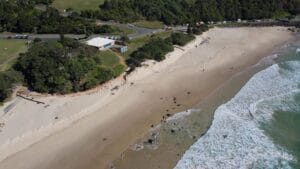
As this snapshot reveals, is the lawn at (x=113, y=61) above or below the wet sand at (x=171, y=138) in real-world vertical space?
above

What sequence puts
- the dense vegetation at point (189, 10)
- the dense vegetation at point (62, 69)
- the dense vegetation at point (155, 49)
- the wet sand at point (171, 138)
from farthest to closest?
the dense vegetation at point (189, 10), the dense vegetation at point (155, 49), the dense vegetation at point (62, 69), the wet sand at point (171, 138)

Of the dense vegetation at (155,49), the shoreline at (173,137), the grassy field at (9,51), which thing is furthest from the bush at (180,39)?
the grassy field at (9,51)

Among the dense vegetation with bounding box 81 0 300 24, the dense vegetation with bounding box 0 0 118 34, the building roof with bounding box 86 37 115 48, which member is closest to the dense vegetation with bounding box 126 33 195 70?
the building roof with bounding box 86 37 115 48

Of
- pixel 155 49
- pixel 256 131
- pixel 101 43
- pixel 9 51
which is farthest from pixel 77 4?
pixel 256 131

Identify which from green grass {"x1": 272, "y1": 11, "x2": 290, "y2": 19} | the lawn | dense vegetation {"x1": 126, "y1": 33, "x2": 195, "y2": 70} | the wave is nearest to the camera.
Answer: the wave

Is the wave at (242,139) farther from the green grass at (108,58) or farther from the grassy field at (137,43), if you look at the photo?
the grassy field at (137,43)

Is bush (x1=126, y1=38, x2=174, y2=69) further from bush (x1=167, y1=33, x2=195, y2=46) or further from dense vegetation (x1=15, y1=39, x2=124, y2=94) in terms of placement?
dense vegetation (x1=15, y1=39, x2=124, y2=94)

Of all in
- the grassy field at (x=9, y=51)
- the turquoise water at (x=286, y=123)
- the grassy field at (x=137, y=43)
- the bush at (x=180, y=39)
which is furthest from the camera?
the bush at (x=180, y=39)

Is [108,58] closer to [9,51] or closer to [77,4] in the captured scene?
[9,51]
